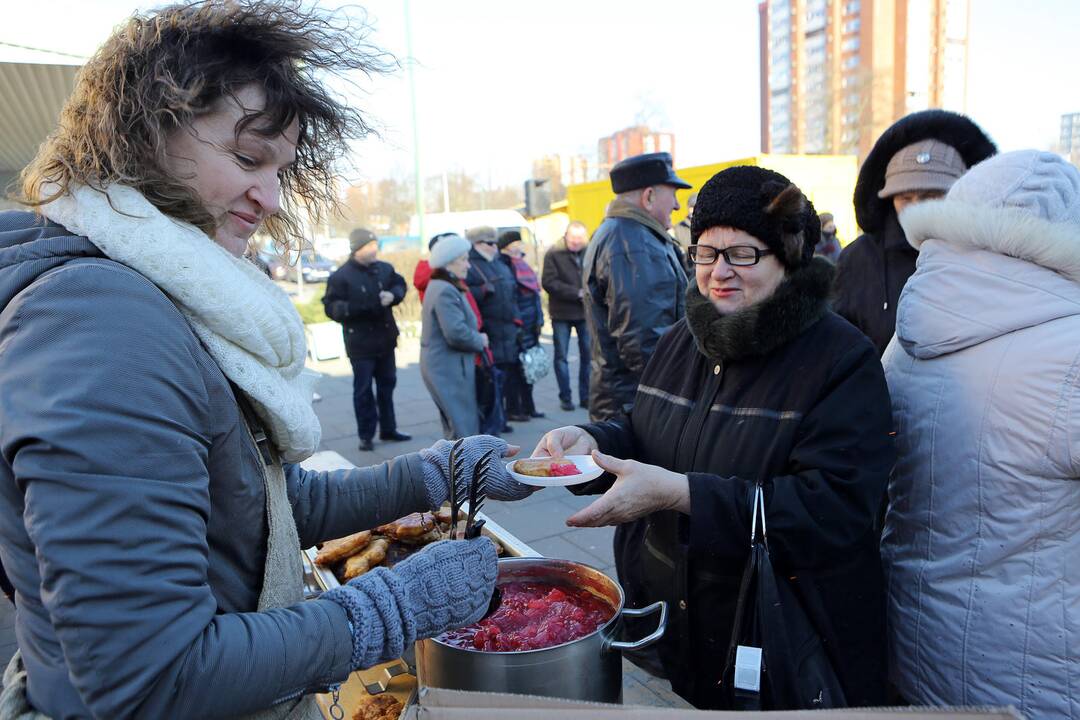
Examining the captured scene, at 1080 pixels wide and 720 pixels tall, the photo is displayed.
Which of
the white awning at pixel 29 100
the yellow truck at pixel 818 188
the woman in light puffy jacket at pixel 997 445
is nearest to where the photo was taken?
the woman in light puffy jacket at pixel 997 445

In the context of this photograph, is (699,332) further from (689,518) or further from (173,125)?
(173,125)

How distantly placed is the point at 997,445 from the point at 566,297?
278 inches

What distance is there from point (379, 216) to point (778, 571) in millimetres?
48051

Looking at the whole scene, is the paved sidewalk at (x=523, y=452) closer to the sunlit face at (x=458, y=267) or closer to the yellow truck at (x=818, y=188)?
the sunlit face at (x=458, y=267)

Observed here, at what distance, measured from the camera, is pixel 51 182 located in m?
1.14

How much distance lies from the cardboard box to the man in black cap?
3180 mm

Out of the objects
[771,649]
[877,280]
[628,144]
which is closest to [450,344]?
[877,280]

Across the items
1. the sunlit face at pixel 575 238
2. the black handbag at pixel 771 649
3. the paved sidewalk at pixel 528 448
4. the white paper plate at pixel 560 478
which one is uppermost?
the sunlit face at pixel 575 238

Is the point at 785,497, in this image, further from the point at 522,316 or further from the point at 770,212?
the point at 522,316

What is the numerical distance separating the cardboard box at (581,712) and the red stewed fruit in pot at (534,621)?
0.49 metres

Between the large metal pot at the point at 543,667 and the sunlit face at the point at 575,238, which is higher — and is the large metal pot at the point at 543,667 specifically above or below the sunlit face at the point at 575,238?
below

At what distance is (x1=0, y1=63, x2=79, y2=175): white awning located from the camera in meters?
3.77

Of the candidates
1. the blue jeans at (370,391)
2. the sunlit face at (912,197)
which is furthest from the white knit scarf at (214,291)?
the blue jeans at (370,391)

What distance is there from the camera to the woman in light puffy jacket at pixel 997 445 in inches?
59.2
